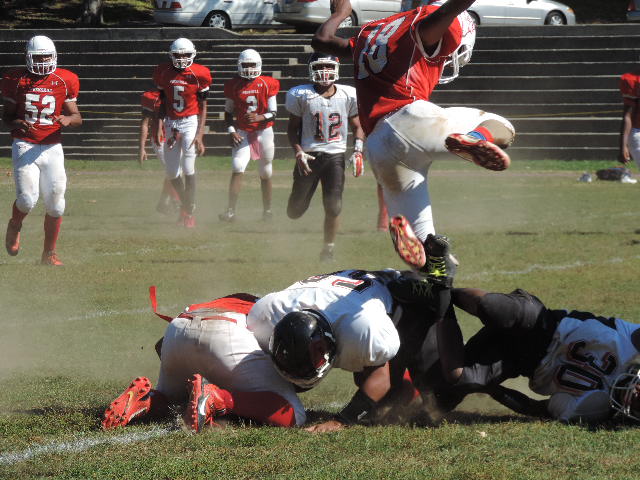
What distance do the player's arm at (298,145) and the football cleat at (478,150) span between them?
5.52 metres

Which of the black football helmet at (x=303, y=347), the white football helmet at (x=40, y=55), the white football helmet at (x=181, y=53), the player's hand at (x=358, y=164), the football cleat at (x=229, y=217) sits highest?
the white football helmet at (x=40, y=55)

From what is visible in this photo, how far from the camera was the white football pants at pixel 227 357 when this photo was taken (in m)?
5.04

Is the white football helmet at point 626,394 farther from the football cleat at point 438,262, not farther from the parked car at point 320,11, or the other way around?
the parked car at point 320,11

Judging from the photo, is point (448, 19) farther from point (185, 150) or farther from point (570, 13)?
point (570, 13)

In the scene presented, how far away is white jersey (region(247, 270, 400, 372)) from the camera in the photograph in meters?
4.82

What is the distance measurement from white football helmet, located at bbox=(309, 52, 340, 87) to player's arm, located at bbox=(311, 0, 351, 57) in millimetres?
4909

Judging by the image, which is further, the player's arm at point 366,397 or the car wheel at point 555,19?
the car wheel at point 555,19

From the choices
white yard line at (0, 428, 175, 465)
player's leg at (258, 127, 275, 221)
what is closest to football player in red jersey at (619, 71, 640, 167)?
player's leg at (258, 127, 275, 221)

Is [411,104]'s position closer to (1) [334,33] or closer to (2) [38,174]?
(1) [334,33]

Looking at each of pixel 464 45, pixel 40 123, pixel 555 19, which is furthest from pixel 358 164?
pixel 555 19

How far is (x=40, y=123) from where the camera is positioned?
10031 mm

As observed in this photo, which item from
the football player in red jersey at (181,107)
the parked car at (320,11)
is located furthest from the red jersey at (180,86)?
the parked car at (320,11)

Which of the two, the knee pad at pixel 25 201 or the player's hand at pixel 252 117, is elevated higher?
the player's hand at pixel 252 117

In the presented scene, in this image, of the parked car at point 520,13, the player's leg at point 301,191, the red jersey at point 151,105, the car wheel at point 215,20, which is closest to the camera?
the player's leg at point 301,191
